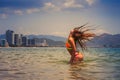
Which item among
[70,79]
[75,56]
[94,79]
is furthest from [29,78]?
[75,56]

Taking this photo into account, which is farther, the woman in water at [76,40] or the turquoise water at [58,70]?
the woman in water at [76,40]

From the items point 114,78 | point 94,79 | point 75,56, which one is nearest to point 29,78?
point 94,79

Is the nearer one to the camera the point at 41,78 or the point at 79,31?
the point at 41,78

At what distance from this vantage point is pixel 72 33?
58.4 feet

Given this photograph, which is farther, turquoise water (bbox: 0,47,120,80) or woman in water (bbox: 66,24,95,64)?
woman in water (bbox: 66,24,95,64)

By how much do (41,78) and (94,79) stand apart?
187 centimetres

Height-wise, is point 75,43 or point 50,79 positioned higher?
point 75,43

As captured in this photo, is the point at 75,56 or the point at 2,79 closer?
the point at 2,79

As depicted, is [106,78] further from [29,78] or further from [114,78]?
[29,78]

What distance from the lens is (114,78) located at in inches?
471

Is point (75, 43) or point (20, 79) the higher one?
point (75, 43)

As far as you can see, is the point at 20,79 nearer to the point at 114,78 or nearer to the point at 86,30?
the point at 114,78

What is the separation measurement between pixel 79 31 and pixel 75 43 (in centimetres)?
75

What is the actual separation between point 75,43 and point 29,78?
22.5ft
